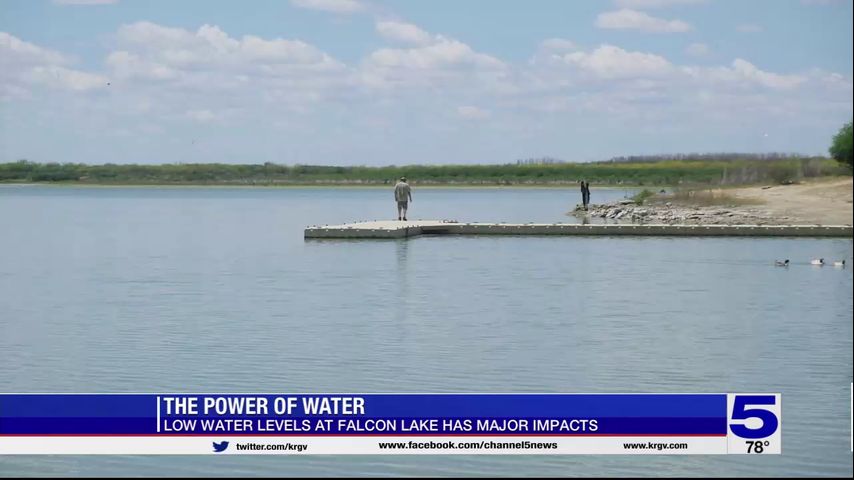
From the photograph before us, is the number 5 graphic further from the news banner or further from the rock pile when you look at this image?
the rock pile

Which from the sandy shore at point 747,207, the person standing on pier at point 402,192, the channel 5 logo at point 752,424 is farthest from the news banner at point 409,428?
the person standing on pier at point 402,192

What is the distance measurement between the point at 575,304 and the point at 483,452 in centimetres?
1160

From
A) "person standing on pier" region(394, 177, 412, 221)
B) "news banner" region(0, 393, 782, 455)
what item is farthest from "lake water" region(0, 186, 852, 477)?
"person standing on pier" region(394, 177, 412, 221)

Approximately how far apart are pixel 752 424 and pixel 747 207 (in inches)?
1370

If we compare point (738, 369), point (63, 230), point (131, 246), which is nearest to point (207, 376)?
point (738, 369)

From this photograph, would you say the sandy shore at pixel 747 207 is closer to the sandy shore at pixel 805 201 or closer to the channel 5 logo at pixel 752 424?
the sandy shore at pixel 805 201

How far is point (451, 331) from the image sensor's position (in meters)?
18.2

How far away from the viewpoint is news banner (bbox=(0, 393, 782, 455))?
10.0m

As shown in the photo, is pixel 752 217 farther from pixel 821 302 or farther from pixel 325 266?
pixel 821 302

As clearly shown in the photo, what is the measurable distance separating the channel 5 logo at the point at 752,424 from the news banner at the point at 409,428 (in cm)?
1

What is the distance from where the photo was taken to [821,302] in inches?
802

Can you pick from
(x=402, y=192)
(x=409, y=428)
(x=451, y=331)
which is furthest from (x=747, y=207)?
(x=409, y=428)

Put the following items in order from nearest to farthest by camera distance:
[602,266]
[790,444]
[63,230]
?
[790,444]
[602,266]
[63,230]

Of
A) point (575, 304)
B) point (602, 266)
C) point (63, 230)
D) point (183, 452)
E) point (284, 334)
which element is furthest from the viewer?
point (63, 230)
